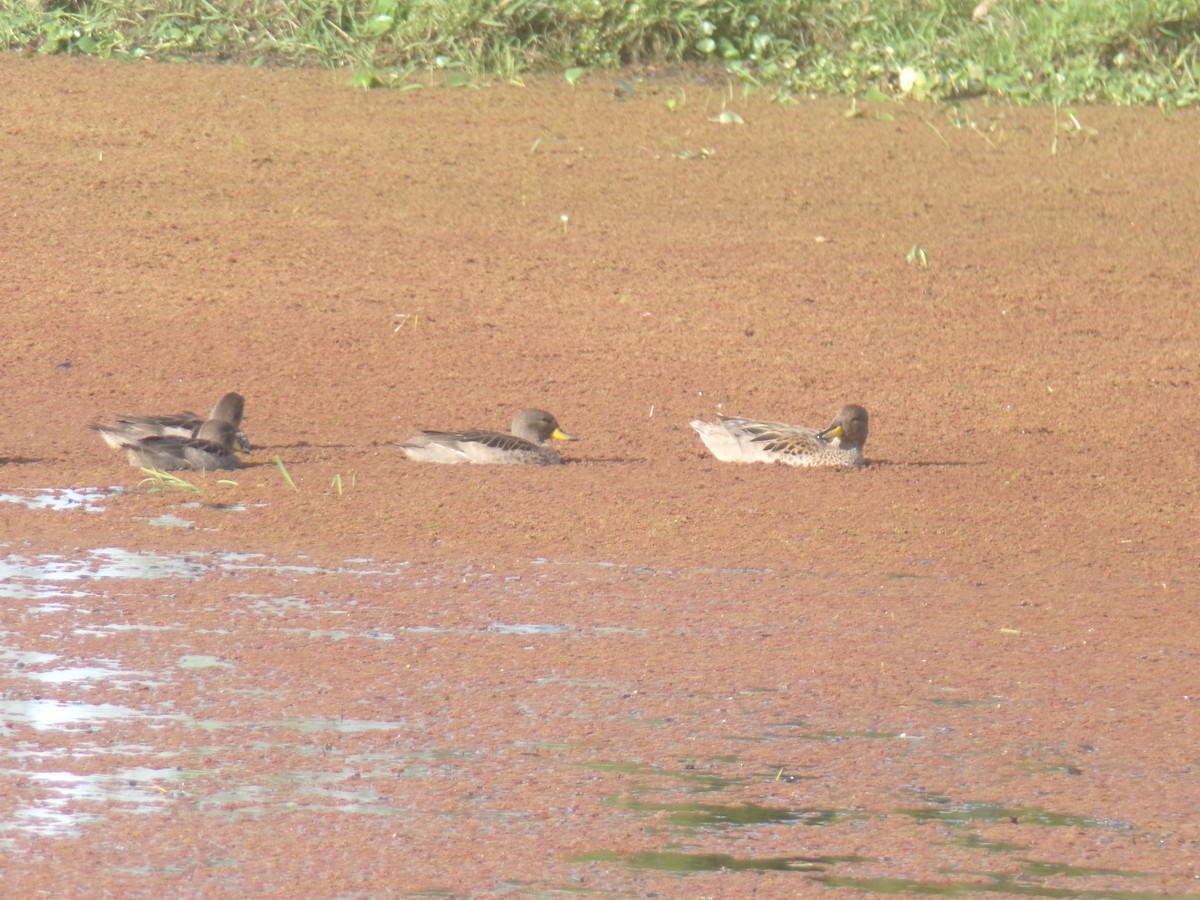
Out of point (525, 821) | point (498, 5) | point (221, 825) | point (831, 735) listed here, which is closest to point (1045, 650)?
point (831, 735)

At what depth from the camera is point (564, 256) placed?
44.2 feet

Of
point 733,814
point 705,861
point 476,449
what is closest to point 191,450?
point 476,449

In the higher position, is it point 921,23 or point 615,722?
point 921,23

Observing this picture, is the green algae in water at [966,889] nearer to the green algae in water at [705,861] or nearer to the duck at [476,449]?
the green algae in water at [705,861]

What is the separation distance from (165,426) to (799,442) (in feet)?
8.77

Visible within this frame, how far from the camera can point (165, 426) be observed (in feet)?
29.3

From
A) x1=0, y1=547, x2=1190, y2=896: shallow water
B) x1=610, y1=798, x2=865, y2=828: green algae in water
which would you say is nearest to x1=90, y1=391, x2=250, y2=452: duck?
x1=0, y1=547, x2=1190, y2=896: shallow water

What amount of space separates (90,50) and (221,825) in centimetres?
1448

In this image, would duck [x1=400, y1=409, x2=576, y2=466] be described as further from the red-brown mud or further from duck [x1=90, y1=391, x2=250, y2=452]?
duck [x1=90, y1=391, x2=250, y2=452]

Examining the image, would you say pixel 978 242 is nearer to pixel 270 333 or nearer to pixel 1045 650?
pixel 270 333

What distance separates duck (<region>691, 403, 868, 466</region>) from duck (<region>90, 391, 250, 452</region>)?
6.81 ft

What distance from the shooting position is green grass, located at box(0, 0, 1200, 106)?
1791cm

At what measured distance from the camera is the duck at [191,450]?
846 cm

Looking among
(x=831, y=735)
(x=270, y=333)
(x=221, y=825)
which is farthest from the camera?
(x=270, y=333)
